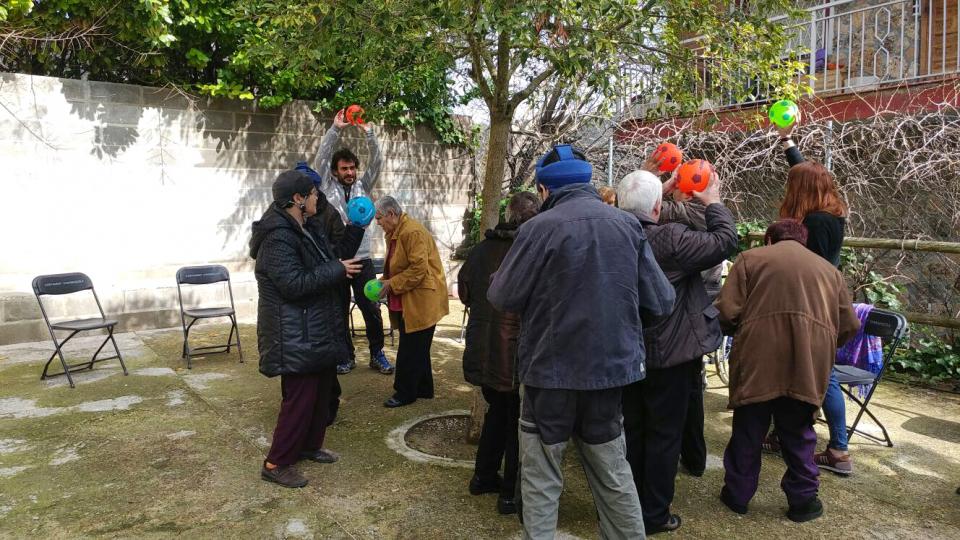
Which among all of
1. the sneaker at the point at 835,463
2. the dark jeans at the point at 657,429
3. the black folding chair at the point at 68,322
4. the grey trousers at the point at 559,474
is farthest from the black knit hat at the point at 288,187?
the sneaker at the point at 835,463

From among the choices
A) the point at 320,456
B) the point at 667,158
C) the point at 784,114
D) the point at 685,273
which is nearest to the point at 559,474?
the point at 685,273

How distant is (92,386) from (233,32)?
4.20 m

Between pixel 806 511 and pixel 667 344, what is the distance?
3.70 feet

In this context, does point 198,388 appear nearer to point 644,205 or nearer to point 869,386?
point 644,205

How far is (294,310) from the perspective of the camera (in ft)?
11.8

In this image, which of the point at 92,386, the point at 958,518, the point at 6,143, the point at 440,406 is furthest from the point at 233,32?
the point at 958,518

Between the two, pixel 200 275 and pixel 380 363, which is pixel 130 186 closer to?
pixel 200 275

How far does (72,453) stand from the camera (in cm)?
410

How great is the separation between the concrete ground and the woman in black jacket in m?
0.32

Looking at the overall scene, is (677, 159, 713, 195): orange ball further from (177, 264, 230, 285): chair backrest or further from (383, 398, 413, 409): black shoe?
(177, 264, 230, 285): chair backrest

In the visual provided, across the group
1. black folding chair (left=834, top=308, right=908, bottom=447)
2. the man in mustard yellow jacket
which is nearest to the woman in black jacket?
the man in mustard yellow jacket

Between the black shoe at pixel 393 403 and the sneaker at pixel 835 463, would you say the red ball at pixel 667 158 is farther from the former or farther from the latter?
the black shoe at pixel 393 403

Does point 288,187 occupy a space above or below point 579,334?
above

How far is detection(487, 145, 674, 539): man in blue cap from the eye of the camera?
257 centimetres
